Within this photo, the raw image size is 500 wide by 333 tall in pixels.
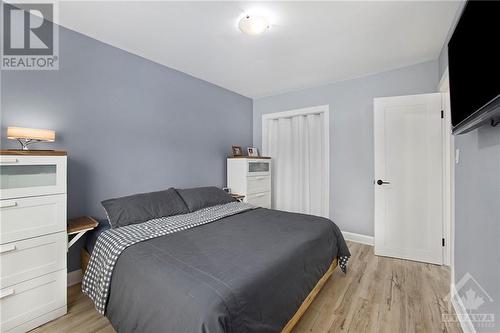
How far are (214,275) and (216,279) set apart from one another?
4 cm

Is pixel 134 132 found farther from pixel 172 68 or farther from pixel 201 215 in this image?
pixel 201 215

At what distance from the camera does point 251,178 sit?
3.70m

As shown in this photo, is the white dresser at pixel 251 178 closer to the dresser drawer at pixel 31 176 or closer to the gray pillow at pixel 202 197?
the gray pillow at pixel 202 197

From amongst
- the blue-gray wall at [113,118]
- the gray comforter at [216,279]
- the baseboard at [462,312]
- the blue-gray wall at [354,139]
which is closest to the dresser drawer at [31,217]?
the blue-gray wall at [113,118]

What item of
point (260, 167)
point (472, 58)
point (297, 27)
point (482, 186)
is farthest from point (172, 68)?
point (482, 186)

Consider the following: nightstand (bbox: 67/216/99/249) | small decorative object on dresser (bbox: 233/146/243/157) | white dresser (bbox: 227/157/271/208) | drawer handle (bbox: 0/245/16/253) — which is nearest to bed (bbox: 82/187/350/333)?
nightstand (bbox: 67/216/99/249)

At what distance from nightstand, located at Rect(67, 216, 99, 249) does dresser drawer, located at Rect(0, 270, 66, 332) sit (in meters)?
0.26

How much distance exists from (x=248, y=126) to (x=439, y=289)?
3.57m

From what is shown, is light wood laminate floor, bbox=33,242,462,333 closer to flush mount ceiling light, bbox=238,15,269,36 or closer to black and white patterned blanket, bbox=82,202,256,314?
black and white patterned blanket, bbox=82,202,256,314

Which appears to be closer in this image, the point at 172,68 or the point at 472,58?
the point at 472,58

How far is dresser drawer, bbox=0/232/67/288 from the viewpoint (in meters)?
1.46

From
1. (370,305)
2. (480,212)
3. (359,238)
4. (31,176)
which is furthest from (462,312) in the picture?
(31,176)

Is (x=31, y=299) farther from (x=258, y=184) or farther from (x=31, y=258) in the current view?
(x=258, y=184)

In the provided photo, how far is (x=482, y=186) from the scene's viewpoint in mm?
1372
